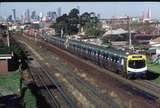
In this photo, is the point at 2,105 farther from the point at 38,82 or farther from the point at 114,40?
the point at 114,40

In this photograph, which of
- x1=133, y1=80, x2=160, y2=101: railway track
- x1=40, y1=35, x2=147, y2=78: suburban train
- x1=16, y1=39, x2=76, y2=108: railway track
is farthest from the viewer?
x1=40, y1=35, x2=147, y2=78: suburban train

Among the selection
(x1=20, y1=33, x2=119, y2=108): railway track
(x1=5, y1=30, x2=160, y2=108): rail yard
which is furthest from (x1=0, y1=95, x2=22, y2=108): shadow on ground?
(x1=20, y1=33, x2=119, y2=108): railway track

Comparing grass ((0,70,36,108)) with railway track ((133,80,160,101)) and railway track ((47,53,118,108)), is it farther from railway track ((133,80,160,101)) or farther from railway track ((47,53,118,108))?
railway track ((133,80,160,101))

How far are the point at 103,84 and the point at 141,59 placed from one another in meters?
4.64

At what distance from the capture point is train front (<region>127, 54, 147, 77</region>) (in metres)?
39.0

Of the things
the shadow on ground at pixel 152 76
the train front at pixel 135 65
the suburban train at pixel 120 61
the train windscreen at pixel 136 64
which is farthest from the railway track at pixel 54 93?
the shadow on ground at pixel 152 76

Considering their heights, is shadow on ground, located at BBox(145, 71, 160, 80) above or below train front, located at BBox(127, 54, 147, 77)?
below

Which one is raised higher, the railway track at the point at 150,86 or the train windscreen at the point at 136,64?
the train windscreen at the point at 136,64

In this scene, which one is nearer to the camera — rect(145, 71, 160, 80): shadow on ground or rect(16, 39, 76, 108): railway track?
rect(16, 39, 76, 108): railway track

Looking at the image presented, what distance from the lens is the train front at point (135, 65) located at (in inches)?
1535

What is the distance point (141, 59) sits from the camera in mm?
39719

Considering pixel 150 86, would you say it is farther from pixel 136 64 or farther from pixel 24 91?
pixel 24 91

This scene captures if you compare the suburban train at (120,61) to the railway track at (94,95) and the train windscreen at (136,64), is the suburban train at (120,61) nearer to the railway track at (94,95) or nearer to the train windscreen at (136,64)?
the train windscreen at (136,64)

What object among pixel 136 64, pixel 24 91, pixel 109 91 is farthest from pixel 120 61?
pixel 24 91
